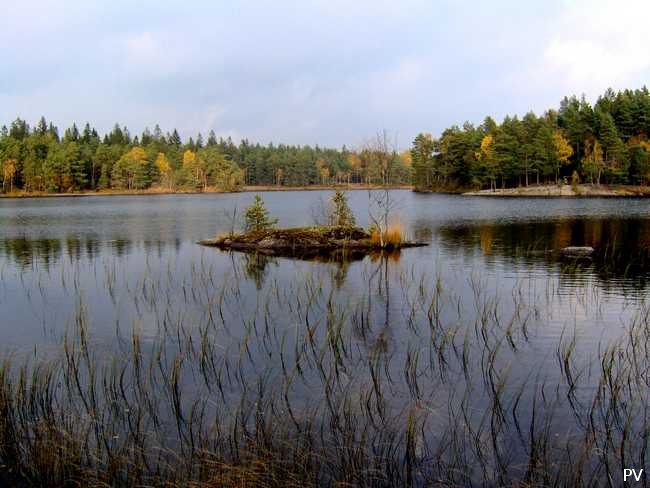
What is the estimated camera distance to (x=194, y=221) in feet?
153

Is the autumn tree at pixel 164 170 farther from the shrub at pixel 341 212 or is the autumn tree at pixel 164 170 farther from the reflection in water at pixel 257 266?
the reflection in water at pixel 257 266

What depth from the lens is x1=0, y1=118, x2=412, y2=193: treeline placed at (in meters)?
108

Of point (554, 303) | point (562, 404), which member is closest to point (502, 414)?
point (562, 404)

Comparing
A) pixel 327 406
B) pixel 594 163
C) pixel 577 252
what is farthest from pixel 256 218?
pixel 594 163

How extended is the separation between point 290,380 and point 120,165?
11675cm

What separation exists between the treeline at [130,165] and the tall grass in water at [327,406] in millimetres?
74068

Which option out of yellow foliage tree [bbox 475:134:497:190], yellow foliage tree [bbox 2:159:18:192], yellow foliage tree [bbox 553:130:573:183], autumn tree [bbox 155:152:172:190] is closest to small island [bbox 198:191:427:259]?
yellow foliage tree [bbox 553:130:573:183]

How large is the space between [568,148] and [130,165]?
84708mm

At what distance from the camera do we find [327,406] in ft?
27.7

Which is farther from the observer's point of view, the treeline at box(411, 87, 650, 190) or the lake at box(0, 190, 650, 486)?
the treeline at box(411, 87, 650, 190)

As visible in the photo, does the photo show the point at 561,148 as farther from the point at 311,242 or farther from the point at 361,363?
the point at 361,363

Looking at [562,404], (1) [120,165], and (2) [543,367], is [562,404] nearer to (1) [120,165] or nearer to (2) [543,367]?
(2) [543,367]

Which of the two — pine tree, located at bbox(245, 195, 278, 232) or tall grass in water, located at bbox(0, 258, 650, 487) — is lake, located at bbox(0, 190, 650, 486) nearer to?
tall grass in water, located at bbox(0, 258, 650, 487)

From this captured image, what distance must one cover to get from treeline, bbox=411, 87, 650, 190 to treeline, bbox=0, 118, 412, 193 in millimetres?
14120
